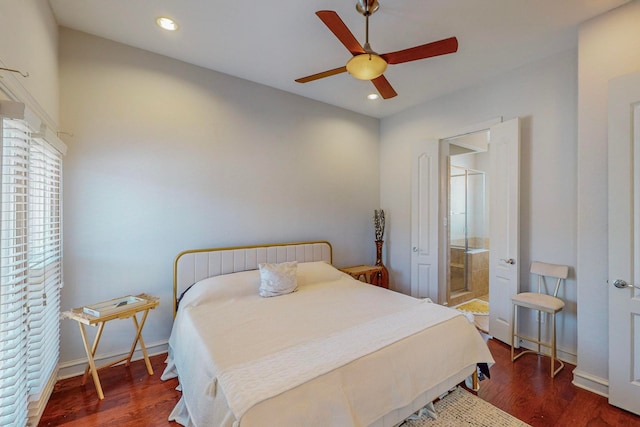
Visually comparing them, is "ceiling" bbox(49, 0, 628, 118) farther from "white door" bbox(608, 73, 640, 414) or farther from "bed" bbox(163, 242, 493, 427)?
"bed" bbox(163, 242, 493, 427)

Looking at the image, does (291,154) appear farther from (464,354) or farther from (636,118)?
(636,118)

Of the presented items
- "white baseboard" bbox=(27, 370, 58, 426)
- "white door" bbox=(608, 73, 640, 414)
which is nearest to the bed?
"white baseboard" bbox=(27, 370, 58, 426)

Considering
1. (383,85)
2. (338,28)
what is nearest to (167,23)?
(338,28)

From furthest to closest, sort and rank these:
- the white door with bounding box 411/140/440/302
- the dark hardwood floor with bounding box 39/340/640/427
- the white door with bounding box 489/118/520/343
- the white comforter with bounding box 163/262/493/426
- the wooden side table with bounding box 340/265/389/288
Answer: the wooden side table with bounding box 340/265/389/288 → the white door with bounding box 411/140/440/302 → the white door with bounding box 489/118/520/343 → the dark hardwood floor with bounding box 39/340/640/427 → the white comforter with bounding box 163/262/493/426

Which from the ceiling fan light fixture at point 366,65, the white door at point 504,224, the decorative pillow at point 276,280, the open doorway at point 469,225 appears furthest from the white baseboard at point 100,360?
the open doorway at point 469,225

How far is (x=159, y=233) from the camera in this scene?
279cm

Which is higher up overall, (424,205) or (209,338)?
(424,205)

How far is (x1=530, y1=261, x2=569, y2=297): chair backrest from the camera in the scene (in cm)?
265

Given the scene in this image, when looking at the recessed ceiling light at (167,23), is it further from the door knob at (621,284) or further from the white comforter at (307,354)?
the door knob at (621,284)

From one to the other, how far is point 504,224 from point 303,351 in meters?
2.61

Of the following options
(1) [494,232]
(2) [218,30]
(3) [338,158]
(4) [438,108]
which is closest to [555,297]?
(1) [494,232]

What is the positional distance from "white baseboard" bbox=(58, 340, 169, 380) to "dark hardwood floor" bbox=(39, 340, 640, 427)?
7 centimetres

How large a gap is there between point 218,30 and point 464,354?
128 inches

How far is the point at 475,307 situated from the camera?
423cm
